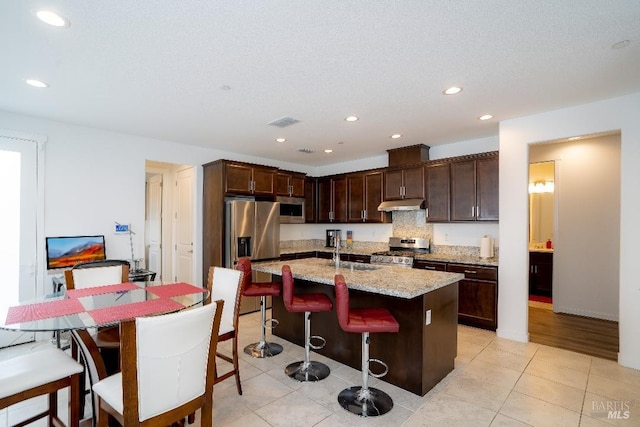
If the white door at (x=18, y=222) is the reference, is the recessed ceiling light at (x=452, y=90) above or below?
above

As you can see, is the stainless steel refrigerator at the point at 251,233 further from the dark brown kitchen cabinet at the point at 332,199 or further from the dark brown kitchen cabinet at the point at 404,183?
the dark brown kitchen cabinet at the point at 404,183

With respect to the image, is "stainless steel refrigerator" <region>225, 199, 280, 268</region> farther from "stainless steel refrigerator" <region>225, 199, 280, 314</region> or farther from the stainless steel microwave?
the stainless steel microwave

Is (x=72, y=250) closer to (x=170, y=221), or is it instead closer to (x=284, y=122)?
(x=170, y=221)

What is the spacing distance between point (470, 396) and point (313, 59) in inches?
117

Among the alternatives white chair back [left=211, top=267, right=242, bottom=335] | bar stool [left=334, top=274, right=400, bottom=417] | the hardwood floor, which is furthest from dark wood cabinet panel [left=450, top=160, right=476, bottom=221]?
white chair back [left=211, top=267, right=242, bottom=335]

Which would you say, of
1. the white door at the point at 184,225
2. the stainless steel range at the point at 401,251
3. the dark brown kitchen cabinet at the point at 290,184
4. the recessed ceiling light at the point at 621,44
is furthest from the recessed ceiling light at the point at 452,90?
the white door at the point at 184,225

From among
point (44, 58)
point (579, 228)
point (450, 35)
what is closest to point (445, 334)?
point (450, 35)

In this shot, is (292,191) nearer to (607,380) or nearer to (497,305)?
(497,305)

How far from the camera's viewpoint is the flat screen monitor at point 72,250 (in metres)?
3.76

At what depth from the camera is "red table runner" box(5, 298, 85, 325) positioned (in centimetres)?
190

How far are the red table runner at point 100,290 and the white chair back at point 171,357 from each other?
1404 millimetres

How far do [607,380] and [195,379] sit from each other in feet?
11.4

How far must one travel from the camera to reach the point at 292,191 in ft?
19.4

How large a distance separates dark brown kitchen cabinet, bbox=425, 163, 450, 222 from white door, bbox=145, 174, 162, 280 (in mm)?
5117
